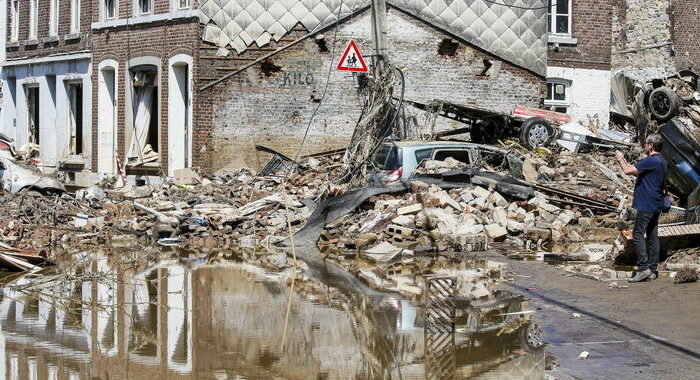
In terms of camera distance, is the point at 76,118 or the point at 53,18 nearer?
the point at 76,118

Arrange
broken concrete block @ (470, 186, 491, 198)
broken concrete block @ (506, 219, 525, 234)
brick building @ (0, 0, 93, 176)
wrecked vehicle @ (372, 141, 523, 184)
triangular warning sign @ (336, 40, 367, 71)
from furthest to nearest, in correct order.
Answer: brick building @ (0, 0, 93, 176), triangular warning sign @ (336, 40, 367, 71), wrecked vehicle @ (372, 141, 523, 184), broken concrete block @ (470, 186, 491, 198), broken concrete block @ (506, 219, 525, 234)

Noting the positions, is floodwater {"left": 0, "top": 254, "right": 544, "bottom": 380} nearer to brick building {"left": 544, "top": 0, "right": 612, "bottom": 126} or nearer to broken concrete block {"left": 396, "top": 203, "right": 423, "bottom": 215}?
broken concrete block {"left": 396, "top": 203, "right": 423, "bottom": 215}

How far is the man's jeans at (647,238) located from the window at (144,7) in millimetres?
18295

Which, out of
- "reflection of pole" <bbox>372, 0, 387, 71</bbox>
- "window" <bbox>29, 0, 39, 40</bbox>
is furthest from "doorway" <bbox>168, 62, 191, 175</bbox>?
"window" <bbox>29, 0, 39, 40</bbox>

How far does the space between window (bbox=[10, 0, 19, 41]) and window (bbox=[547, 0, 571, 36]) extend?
17.7 metres

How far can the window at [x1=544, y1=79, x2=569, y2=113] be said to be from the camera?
29984 mm

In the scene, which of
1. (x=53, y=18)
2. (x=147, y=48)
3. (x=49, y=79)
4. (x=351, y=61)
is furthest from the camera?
(x=49, y=79)

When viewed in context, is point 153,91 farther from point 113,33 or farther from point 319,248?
point 319,248

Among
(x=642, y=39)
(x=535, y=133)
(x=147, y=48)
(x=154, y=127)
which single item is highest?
(x=642, y=39)

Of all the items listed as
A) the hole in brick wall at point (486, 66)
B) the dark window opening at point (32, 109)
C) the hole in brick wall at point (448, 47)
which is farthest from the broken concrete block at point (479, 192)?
the dark window opening at point (32, 109)

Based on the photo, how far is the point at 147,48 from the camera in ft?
88.5

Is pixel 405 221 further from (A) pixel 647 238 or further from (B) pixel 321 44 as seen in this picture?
(B) pixel 321 44

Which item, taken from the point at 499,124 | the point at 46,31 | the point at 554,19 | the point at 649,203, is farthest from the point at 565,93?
the point at 649,203

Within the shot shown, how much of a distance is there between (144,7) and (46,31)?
6.49 metres
